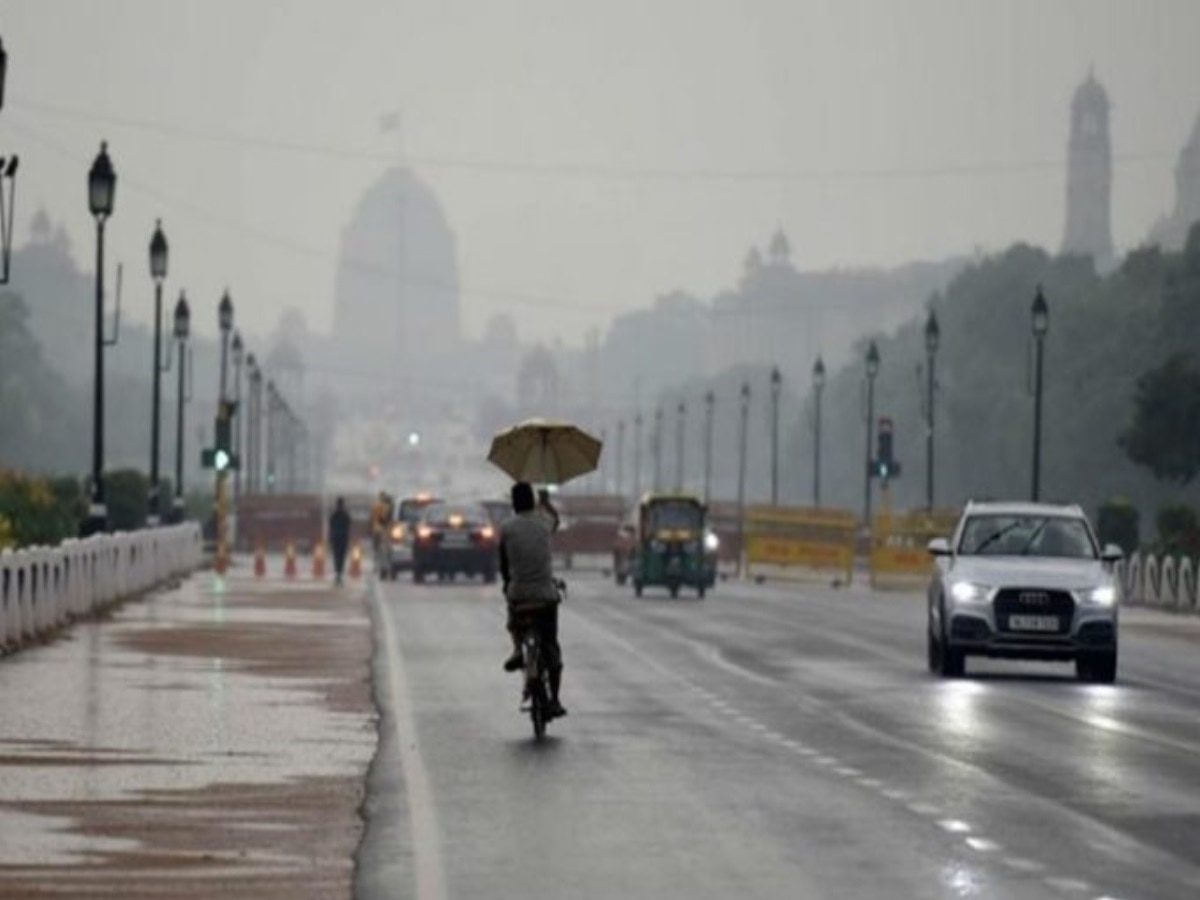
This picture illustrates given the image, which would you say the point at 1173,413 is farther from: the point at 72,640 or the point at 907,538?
the point at 72,640

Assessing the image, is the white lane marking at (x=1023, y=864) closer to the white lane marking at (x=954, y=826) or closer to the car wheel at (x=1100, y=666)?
the white lane marking at (x=954, y=826)

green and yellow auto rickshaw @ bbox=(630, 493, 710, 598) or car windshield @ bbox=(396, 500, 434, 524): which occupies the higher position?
car windshield @ bbox=(396, 500, 434, 524)

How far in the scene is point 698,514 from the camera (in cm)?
7500

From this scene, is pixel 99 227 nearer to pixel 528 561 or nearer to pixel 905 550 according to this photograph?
pixel 528 561

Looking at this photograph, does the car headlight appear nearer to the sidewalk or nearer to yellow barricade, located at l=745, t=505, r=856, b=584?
the sidewalk

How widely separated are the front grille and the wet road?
1.87 ft

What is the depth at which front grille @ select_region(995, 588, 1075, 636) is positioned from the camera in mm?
39750

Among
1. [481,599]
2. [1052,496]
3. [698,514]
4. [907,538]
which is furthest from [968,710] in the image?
[1052,496]

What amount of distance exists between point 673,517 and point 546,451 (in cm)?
3557

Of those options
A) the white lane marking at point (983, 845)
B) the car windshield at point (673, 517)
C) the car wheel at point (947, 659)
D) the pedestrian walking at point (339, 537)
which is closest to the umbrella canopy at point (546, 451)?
the car wheel at point (947, 659)

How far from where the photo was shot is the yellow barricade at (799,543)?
314 ft

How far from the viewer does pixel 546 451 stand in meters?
39.3

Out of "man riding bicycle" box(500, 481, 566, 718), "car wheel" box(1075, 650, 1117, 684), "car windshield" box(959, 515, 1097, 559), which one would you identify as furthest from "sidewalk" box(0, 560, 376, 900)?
"car wheel" box(1075, 650, 1117, 684)

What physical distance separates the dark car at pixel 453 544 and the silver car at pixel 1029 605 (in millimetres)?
40257
